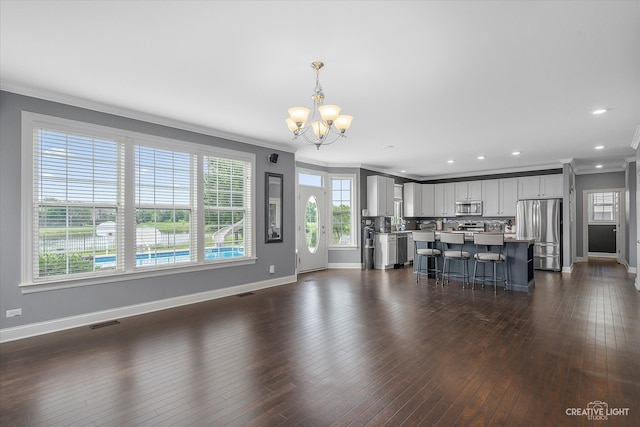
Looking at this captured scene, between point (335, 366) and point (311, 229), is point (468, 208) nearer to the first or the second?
point (311, 229)

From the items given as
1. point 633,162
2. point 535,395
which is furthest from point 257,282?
point 633,162

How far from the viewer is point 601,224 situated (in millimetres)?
10242

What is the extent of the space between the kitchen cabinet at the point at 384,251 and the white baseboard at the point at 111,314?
3650 mm

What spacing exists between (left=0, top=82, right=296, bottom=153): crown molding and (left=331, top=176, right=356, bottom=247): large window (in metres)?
2.91

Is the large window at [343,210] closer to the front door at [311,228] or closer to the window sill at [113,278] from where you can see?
the front door at [311,228]

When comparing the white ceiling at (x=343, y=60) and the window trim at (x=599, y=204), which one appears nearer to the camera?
the white ceiling at (x=343, y=60)

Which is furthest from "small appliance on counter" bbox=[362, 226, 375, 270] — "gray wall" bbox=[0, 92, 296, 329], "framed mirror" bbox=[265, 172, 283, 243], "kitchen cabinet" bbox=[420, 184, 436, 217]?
"gray wall" bbox=[0, 92, 296, 329]

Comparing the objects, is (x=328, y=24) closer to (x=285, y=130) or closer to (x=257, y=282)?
(x=285, y=130)

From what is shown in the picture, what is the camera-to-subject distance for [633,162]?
742 centimetres

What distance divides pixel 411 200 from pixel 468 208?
5.51 feet

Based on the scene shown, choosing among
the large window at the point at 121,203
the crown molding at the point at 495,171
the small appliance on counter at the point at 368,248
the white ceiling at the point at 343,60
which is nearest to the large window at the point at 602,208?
the crown molding at the point at 495,171

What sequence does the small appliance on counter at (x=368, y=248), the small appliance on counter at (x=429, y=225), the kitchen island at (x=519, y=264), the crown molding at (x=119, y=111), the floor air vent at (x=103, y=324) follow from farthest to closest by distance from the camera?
the small appliance on counter at (x=429, y=225), the small appliance on counter at (x=368, y=248), the kitchen island at (x=519, y=264), the floor air vent at (x=103, y=324), the crown molding at (x=119, y=111)

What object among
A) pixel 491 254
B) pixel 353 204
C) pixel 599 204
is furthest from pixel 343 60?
pixel 599 204

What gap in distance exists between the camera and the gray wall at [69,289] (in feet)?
11.3
